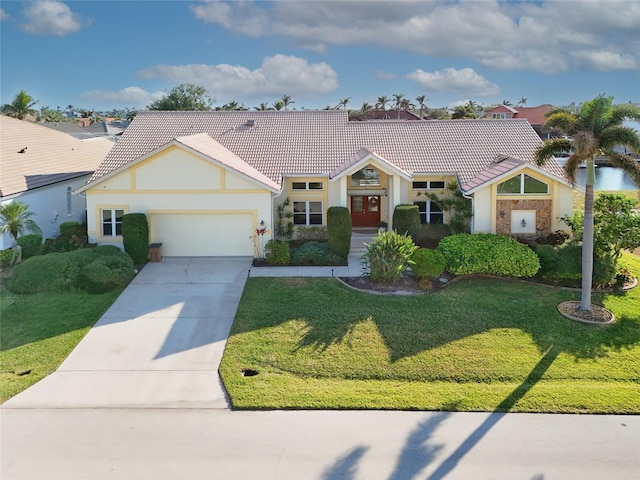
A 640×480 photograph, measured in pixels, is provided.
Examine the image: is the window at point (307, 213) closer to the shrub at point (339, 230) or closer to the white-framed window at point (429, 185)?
the shrub at point (339, 230)

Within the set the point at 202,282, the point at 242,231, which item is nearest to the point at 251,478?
the point at 202,282

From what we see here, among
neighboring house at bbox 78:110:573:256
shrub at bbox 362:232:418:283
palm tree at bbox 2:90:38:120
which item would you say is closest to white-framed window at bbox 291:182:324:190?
neighboring house at bbox 78:110:573:256

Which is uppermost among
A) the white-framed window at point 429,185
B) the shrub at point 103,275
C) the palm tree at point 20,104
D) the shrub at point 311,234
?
the palm tree at point 20,104

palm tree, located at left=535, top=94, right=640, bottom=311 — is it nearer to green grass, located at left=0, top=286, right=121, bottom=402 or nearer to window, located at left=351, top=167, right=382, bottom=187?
window, located at left=351, top=167, right=382, bottom=187

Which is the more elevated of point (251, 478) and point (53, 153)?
point (53, 153)

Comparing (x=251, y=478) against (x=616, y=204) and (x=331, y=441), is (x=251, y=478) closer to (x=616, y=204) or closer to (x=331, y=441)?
(x=331, y=441)

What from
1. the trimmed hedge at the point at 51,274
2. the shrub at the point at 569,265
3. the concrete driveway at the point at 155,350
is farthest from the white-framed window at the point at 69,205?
the shrub at the point at 569,265
